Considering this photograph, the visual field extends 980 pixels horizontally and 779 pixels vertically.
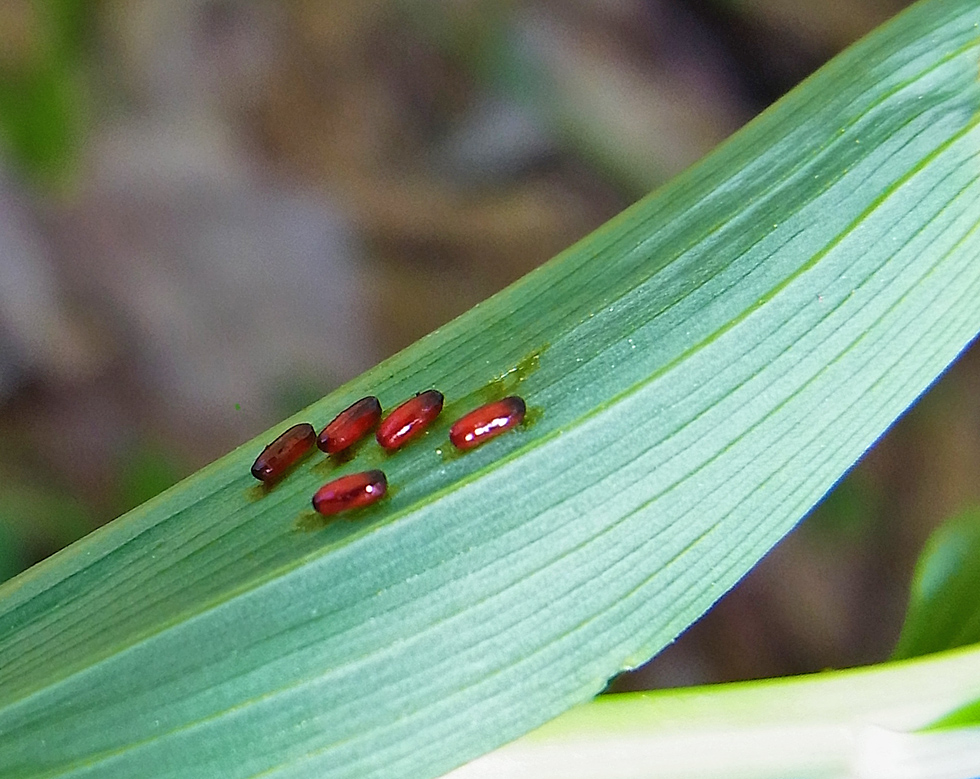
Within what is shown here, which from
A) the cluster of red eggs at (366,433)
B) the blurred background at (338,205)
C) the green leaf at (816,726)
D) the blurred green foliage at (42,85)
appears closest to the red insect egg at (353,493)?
the cluster of red eggs at (366,433)

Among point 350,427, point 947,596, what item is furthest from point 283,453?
point 947,596

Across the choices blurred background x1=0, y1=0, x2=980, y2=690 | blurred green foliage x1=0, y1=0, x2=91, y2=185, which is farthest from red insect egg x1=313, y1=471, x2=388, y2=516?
blurred green foliage x1=0, y1=0, x2=91, y2=185

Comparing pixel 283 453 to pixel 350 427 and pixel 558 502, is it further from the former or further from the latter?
pixel 558 502

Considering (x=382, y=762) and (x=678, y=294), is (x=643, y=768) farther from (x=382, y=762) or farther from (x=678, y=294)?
(x=678, y=294)

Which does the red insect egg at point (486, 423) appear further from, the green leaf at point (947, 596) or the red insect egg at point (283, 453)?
the green leaf at point (947, 596)

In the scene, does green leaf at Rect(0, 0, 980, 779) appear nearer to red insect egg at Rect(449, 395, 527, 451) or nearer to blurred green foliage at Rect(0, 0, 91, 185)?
red insect egg at Rect(449, 395, 527, 451)

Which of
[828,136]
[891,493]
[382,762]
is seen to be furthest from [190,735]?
[891,493]

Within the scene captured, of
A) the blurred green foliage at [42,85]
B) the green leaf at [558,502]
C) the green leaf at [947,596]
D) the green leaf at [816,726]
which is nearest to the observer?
the green leaf at [558,502]
